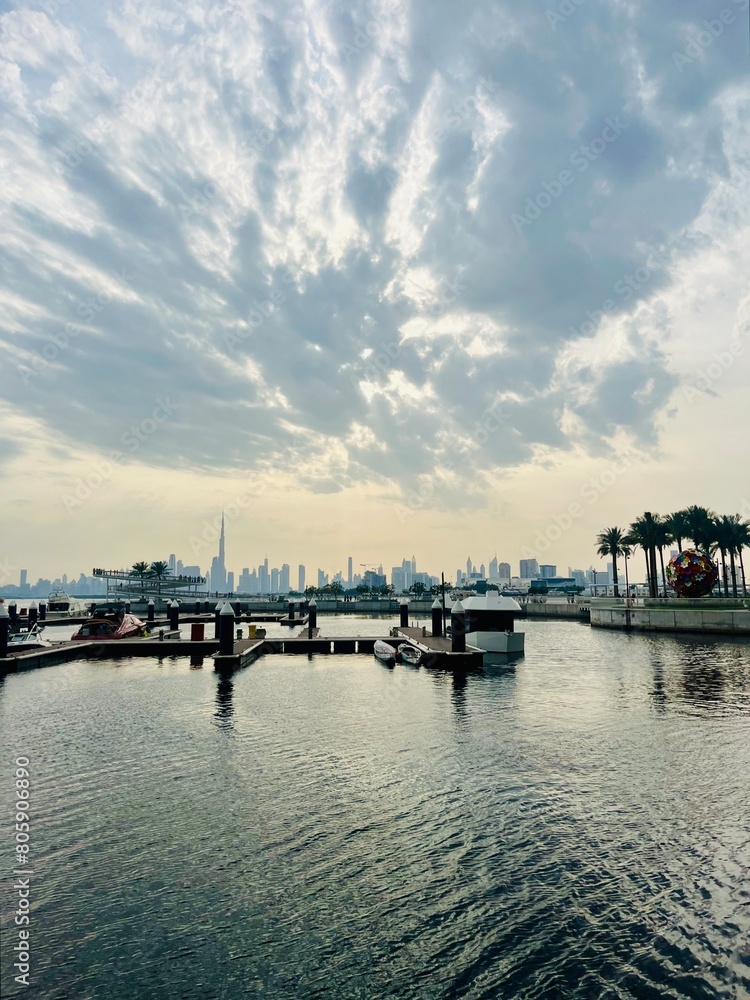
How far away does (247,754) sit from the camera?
71.8 ft

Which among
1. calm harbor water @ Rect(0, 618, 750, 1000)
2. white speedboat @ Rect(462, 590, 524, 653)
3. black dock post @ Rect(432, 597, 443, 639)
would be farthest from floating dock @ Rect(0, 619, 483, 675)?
calm harbor water @ Rect(0, 618, 750, 1000)

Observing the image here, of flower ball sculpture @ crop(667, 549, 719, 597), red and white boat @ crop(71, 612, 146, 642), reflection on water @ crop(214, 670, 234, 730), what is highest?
flower ball sculpture @ crop(667, 549, 719, 597)

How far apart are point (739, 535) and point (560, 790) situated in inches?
3949

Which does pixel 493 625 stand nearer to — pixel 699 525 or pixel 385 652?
pixel 385 652

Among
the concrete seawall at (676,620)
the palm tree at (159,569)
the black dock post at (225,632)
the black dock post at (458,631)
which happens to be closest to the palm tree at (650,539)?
the concrete seawall at (676,620)

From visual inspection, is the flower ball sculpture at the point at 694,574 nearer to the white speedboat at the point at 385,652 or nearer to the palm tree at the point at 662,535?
the palm tree at the point at 662,535

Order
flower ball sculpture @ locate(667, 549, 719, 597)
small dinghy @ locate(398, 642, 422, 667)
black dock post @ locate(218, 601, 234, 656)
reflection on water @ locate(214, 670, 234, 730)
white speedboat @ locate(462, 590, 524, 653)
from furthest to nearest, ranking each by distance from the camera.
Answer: flower ball sculpture @ locate(667, 549, 719, 597), white speedboat @ locate(462, 590, 524, 653), small dinghy @ locate(398, 642, 422, 667), black dock post @ locate(218, 601, 234, 656), reflection on water @ locate(214, 670, 234, 730)

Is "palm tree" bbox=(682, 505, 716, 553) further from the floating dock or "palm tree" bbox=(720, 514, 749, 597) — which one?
the floating dock

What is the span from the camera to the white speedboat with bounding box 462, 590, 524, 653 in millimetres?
51312

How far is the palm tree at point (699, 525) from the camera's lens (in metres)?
97.4

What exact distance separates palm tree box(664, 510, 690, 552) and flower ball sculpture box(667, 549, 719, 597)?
20431mm

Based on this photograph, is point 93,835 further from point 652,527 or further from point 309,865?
point 652,527

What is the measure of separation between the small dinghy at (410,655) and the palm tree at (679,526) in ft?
231

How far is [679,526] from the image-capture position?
332 ft
